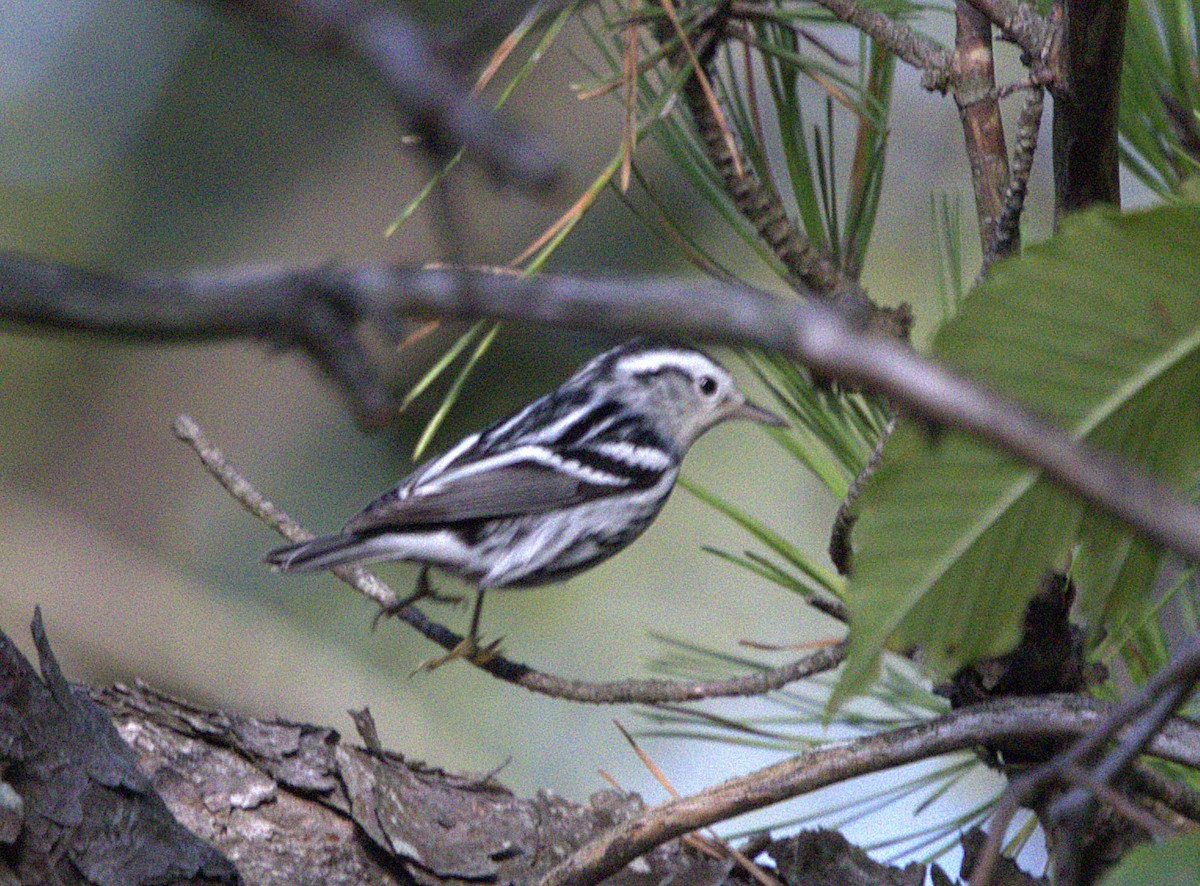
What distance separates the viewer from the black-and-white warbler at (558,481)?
108cm

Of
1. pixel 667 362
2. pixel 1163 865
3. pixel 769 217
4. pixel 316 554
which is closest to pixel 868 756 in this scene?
pixel 1163 865

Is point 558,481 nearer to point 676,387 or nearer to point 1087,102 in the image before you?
point 676,387

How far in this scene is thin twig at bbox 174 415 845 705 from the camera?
2.53 ft

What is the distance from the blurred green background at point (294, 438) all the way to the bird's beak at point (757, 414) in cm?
51

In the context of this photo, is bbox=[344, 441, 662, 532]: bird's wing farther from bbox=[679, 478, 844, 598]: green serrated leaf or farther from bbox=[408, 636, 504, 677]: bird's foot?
bbox=[679, 478, 844, 598]: green serrated leaf

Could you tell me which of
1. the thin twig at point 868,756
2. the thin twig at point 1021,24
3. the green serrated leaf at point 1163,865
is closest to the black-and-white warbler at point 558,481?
the thin twig at point 868,756

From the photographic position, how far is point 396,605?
98 centimetres

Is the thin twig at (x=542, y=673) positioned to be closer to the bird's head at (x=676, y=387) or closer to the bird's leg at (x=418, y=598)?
the bird's leg at (x=418, y=598)

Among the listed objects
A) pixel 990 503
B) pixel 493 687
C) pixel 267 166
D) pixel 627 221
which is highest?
pixel 990 503

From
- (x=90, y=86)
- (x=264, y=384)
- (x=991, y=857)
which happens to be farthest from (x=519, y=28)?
(x=90, y=86)

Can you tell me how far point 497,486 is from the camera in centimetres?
116

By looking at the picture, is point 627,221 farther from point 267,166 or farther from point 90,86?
point 90,86

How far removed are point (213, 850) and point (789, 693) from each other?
0.45 meters

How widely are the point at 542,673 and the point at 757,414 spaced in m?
0.38
